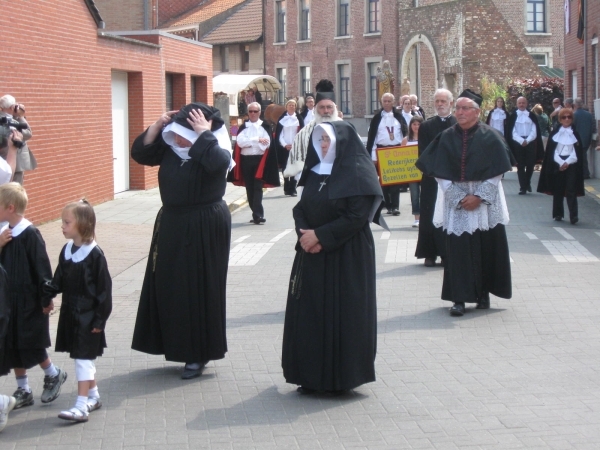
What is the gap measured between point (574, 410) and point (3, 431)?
10.9ft

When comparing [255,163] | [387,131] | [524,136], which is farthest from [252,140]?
[524,136]

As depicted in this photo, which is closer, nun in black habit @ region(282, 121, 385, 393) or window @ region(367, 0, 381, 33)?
nun in black habit @ region(282, 121, 385, 393)

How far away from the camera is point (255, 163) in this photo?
16.9 metres

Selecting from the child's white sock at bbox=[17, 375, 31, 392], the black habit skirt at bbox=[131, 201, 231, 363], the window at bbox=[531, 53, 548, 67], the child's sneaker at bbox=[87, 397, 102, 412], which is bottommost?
the child's sneaker at bbox=[87, 397, 102, 412]

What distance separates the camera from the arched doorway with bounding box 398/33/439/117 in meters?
47.4

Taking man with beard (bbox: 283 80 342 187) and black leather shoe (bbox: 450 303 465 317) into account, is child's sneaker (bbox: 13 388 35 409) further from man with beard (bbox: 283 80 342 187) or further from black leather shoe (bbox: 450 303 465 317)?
black leather shoe (bbox: 450 303 465 317)

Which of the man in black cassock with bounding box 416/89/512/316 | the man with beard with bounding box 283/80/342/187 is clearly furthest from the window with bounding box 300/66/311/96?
the man with beard with bounding box 283/80/342/187

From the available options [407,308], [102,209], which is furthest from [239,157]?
[407,308]

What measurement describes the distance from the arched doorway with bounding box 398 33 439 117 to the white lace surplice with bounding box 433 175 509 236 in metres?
37.4

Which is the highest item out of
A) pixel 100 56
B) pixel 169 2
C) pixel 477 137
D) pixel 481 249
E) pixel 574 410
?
pixel 169 2

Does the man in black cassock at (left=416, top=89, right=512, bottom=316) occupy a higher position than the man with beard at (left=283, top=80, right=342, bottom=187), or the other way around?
the man with beard at (left=283, top=80, right=342, bottom=187)

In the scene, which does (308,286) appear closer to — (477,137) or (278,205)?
(477,137)

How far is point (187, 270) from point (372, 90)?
1776 inches

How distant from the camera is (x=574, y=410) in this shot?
20.6ft
